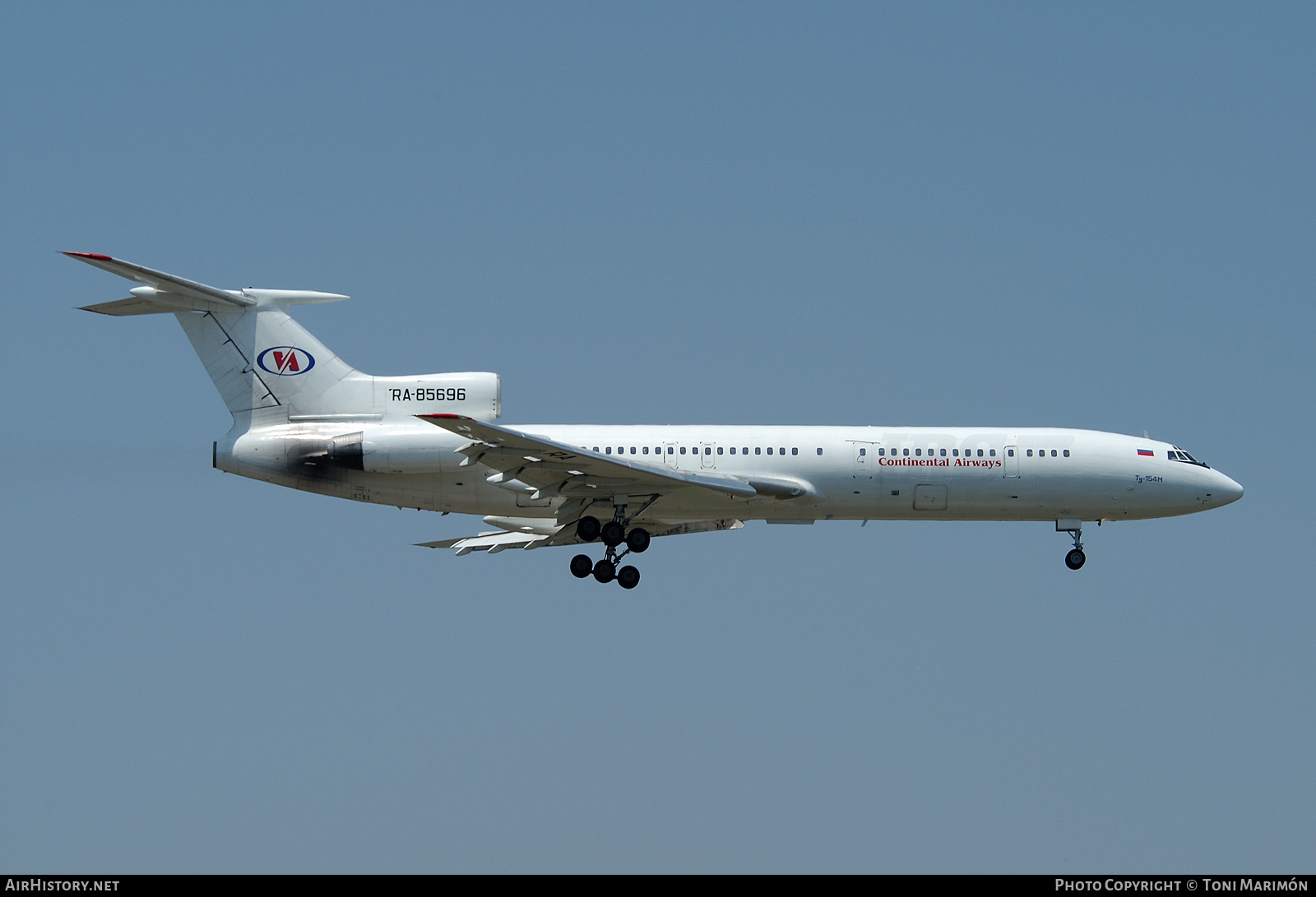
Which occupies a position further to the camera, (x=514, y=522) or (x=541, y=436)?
(x=514, y=522)

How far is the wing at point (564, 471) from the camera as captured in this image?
31427 mm

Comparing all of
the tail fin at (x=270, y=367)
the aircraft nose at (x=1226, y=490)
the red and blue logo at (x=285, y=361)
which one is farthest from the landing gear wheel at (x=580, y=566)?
the aircraft nose at (x=1226, y=490)

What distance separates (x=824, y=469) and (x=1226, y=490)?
32.4ft

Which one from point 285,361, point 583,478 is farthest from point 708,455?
point 285,361

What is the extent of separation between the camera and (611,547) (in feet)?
115

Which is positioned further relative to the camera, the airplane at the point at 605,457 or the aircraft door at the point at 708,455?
the aircraft door at the point at 708,455

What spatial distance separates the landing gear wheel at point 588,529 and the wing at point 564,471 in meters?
0.84

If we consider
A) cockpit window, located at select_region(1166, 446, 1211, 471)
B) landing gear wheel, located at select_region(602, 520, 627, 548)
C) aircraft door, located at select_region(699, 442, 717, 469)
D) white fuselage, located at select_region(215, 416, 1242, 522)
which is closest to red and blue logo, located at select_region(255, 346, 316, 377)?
white fuselage, located at select_region(215, 416, 1242, 522)

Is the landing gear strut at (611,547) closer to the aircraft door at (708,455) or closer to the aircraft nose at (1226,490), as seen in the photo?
the aircraft door at (708,455)

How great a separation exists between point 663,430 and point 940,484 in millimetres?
6406

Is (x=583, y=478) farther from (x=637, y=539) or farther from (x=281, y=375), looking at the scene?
(x=281, y=375)
